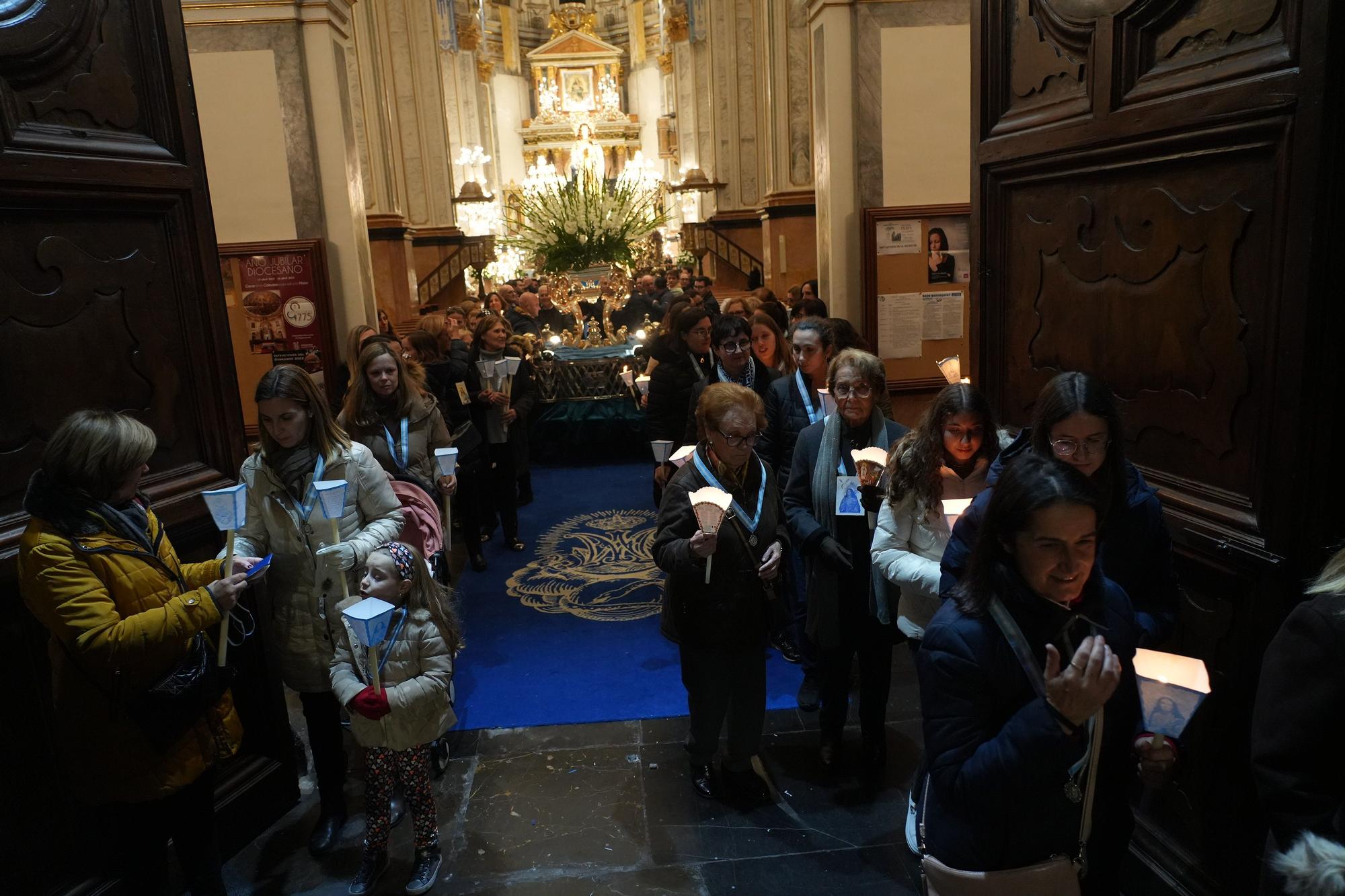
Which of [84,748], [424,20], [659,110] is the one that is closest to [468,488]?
[84,748]

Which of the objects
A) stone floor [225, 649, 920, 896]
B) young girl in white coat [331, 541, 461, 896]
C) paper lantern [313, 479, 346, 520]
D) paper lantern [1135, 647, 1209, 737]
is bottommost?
stone floor [225, 649, 920, 896]

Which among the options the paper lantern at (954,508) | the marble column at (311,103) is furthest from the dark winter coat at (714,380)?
the marble column at (311,103)

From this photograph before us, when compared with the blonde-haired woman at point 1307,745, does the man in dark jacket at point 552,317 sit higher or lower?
higher

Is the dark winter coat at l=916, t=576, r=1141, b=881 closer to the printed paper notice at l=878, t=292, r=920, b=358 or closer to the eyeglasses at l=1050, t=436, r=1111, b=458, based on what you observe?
the eyeglasses at l=1050, t=436, r=1111, b=458

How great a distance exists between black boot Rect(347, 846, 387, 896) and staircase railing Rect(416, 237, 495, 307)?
52.6 feet

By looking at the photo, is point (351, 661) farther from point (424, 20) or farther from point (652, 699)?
point (424, 20)

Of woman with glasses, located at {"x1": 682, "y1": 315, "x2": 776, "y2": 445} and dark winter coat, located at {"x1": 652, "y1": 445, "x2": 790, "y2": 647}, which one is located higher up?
woman with glasses, located at {"x1": 682, "y1": 315, "x2": 776, "y2": 445}

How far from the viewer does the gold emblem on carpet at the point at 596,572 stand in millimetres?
6344

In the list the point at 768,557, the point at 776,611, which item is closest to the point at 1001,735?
the point at 768,557

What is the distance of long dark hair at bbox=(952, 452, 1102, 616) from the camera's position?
180 centimetres

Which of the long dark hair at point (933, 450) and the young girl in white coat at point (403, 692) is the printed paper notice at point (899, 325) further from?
the young girl in white coat at point (403, 692)

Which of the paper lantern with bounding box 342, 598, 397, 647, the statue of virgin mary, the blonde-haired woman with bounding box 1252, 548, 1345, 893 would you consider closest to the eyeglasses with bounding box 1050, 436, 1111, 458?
the blonde-haired woman with bounding box 1252, 548, 1345, 893

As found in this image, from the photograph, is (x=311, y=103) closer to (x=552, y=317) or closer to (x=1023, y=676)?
(x=552, y=317)

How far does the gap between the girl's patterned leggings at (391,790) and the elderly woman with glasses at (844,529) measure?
1.70 metres
